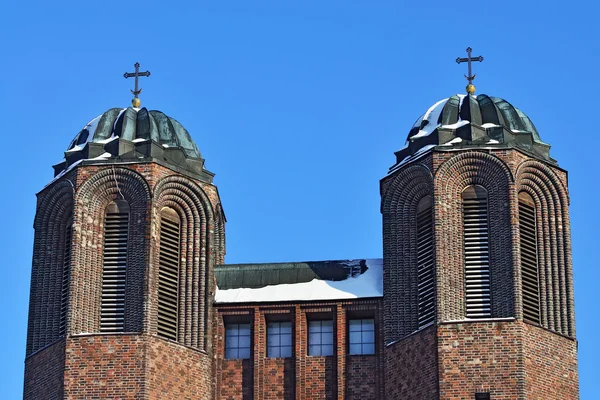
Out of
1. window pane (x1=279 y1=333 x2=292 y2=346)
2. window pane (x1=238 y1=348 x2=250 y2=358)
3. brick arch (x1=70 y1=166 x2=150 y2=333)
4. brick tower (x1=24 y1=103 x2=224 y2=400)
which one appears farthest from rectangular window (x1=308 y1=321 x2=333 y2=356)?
brick arch (x1=70 y1=166 x2=150 y2=333)

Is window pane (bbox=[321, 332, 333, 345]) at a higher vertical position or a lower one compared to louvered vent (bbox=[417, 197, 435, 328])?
lower

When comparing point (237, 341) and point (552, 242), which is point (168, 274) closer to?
point (237, 341)

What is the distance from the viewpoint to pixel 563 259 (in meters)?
64.1

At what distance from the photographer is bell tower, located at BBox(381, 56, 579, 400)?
61.2 metres

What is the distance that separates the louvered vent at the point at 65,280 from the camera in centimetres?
6371

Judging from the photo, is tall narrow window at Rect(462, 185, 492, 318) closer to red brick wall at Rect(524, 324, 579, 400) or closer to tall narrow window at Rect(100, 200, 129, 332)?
red brick wall at Rect(524, 324, 579, 400)

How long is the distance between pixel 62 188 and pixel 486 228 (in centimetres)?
1284

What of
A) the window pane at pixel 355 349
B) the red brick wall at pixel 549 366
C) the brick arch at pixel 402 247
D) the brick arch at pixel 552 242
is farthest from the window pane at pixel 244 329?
the brick arch at pixel 552 242

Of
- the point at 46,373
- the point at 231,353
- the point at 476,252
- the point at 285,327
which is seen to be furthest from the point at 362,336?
the point at 46,373

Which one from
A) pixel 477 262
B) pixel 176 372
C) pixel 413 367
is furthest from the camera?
pixel 477 262

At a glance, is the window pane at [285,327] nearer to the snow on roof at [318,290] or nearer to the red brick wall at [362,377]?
the snow on roof at [318,290]

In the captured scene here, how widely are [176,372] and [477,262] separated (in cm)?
924

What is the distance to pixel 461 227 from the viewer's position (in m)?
63.8

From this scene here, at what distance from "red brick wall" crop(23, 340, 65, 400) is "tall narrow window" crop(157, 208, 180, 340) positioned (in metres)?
3.03
